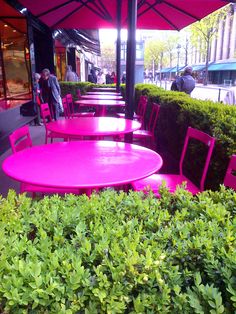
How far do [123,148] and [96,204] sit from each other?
1.49 meters

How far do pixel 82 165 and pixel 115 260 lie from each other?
1.36 m

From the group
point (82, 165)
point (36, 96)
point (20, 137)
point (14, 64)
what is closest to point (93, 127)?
point (20, 137)

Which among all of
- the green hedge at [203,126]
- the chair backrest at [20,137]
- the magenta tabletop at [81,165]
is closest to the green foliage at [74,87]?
the green hedge at [203,126]

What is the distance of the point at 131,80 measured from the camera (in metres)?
4.33

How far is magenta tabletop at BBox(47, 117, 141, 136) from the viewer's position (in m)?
3.49

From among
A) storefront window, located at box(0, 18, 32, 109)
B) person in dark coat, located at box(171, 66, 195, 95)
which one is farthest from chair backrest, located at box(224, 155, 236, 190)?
storefront window, located at box(0, 18, 32, 109)

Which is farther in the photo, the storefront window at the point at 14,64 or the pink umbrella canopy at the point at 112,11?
the storefront window at the point at 14,64

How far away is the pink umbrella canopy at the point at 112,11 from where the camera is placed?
6.56m

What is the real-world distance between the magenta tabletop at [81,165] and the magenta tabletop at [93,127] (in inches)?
21.4

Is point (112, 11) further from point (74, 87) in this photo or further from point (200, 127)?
point (200, 127)

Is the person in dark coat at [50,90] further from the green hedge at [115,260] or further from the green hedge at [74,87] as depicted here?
the green hedge at [115,260]

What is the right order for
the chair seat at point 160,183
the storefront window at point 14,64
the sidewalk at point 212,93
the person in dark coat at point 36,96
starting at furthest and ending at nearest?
the sidewalk at point 212,93 < the person in dark coat at point 36,96 < the storefront window at point 14,64 < the chair seat at point 160,183

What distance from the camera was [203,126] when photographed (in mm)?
3590

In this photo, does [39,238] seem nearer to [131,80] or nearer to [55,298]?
[55,298]
